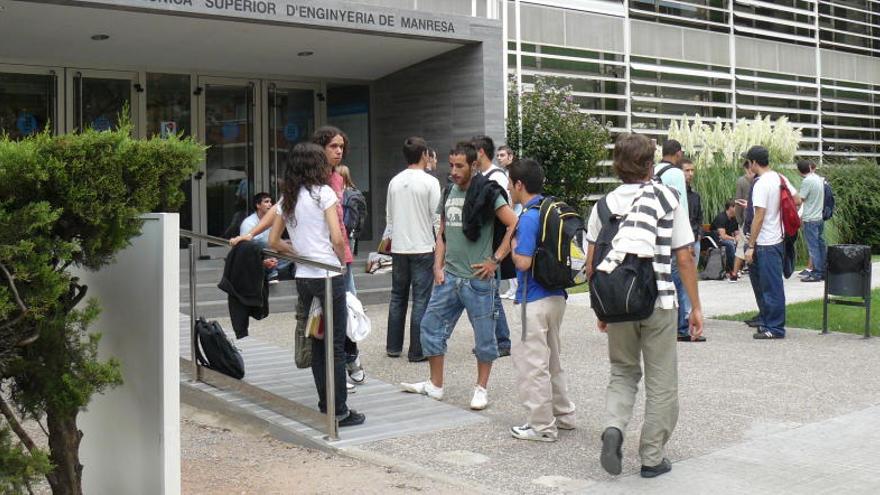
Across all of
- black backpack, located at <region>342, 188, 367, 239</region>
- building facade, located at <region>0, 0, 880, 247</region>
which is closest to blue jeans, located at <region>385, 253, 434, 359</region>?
black backpack, located at <region>342, 188, 367, 239</region>

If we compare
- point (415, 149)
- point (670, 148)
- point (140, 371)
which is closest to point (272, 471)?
point (140, 371)

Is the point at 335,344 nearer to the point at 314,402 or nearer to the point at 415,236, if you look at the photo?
the point at 314,402

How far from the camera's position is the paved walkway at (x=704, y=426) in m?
5.61

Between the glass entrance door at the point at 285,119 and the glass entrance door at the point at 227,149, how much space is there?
0.92 feet

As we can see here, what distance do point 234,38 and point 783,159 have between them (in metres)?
11.1

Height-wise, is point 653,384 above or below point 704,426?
above

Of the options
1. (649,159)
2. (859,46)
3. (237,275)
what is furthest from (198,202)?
(859,46)

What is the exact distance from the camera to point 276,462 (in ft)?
20.5

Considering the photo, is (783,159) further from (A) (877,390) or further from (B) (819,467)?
(B) (819,467)

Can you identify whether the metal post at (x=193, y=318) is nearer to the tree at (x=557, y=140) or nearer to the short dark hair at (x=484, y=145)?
the short dark hair at (x=484, y=145)

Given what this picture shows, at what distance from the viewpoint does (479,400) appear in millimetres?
7258

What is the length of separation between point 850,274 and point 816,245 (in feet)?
20.8

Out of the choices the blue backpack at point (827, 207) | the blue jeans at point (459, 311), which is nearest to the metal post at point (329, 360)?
the blue jeans at point (459, 311)

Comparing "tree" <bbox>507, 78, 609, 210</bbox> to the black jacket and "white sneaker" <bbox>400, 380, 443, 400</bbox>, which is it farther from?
the black jacket
